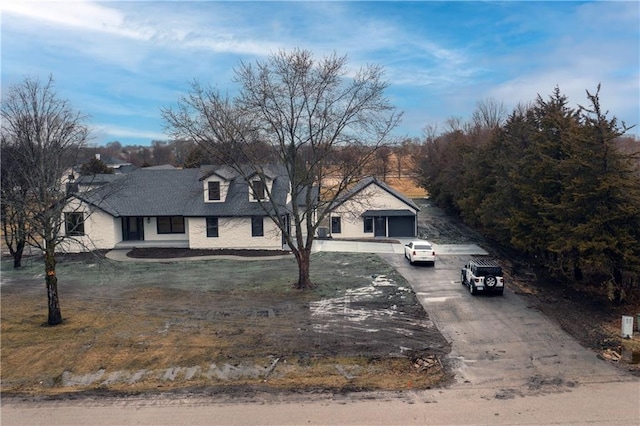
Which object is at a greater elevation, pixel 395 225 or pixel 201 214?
pixel 201 214

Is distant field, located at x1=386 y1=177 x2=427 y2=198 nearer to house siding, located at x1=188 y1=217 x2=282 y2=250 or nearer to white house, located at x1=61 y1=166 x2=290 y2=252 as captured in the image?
white house, located at x1=61 y1=166 x2=290 y2=252

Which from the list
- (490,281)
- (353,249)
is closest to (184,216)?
(353,249)

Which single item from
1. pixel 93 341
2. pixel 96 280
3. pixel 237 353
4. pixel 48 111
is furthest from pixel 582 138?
pixel 96 280

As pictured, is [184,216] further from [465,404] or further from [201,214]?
[465,404]

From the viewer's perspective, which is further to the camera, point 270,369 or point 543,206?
point 543,206

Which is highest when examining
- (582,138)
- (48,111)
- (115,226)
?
(48,111)

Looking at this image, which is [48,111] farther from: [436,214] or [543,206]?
[436,214]
